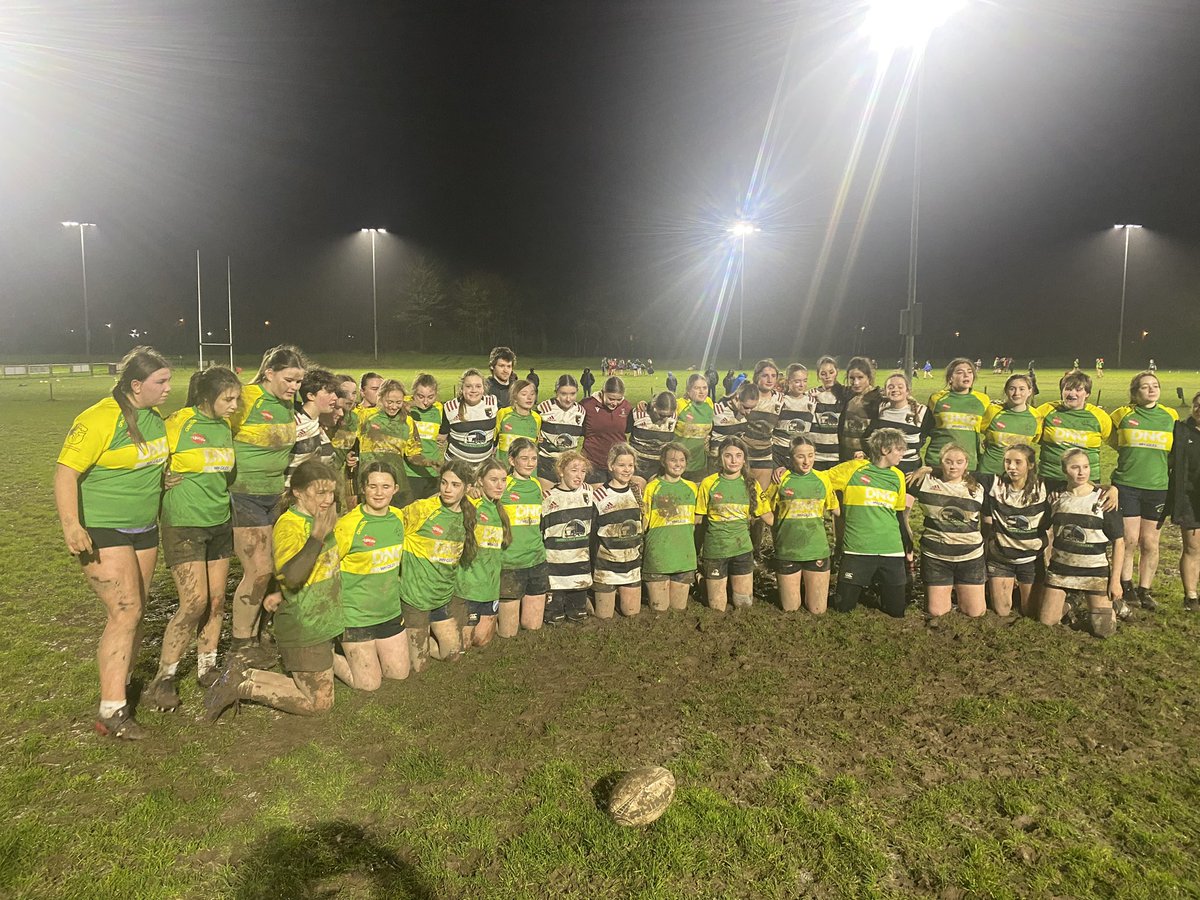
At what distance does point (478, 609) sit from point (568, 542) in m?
0.93

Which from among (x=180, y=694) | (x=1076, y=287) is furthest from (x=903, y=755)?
(x=1076, y=287)

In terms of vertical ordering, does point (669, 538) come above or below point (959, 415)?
below

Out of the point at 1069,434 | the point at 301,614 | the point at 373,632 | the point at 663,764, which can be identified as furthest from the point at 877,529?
the point at 301,614

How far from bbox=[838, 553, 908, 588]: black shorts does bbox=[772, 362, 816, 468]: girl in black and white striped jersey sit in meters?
2.21

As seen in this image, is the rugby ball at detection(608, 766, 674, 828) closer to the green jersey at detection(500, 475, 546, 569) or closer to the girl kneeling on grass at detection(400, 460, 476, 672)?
the girl kneeling on grass at detection(400, 460, 476, 672)

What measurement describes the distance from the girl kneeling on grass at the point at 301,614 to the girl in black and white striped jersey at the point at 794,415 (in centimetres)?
520

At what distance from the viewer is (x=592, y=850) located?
3223 millimetres

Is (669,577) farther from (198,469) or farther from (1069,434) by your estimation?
(1069,434)

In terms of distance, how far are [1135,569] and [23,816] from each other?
913cm

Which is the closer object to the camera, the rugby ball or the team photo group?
the rugby ball

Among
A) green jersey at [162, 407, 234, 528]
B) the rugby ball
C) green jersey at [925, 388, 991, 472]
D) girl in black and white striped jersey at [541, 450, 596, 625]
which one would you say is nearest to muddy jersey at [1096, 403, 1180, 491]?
green jersey at [925, 388, 991, 472]

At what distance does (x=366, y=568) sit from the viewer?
15.5 feet

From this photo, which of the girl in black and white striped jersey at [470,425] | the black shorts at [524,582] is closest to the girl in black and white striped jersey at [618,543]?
the black shorts at [524,582]

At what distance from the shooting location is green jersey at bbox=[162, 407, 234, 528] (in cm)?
456
